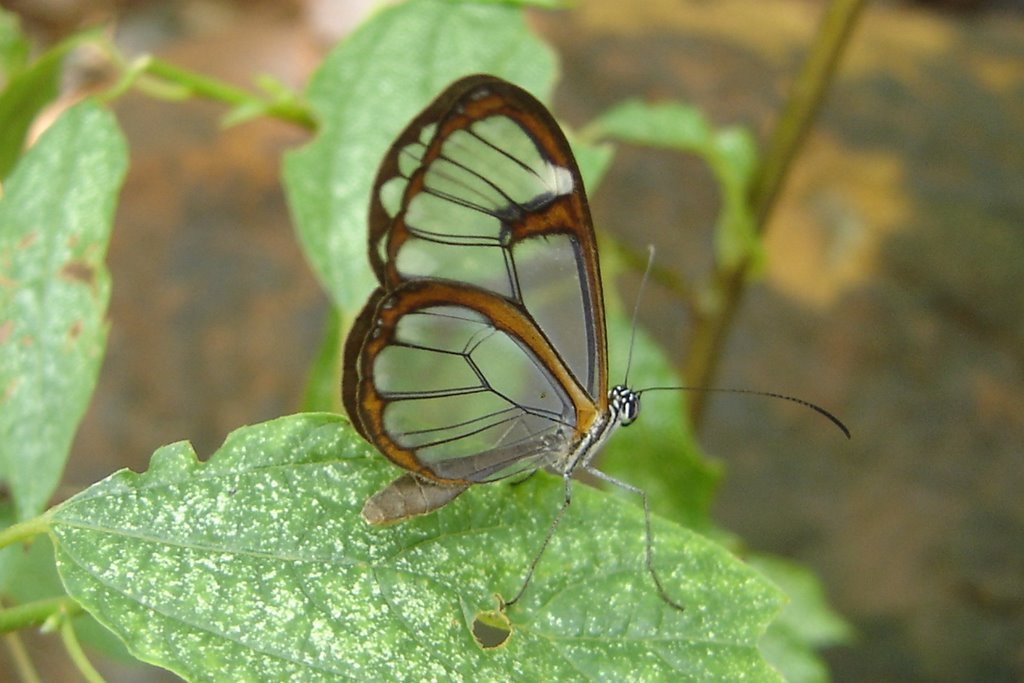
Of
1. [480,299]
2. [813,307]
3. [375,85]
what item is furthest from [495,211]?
[813,307]

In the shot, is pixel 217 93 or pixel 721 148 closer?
pixel 217 93

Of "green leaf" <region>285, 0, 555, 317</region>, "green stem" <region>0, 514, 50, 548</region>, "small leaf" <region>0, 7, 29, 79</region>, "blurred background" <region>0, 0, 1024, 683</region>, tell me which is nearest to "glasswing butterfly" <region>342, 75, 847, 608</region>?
"green leaf" <region>285, 0, 555, 317</region>

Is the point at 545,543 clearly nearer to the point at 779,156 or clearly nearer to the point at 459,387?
the point at 459,387

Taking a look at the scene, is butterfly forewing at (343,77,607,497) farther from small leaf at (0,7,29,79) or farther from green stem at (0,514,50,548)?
small leaf at (0,7,29,79)

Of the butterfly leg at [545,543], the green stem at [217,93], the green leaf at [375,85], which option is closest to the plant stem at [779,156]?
the green leaf at [375,85]

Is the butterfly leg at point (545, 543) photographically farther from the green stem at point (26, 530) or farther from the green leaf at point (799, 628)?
the green leaf at point (799, 628)
